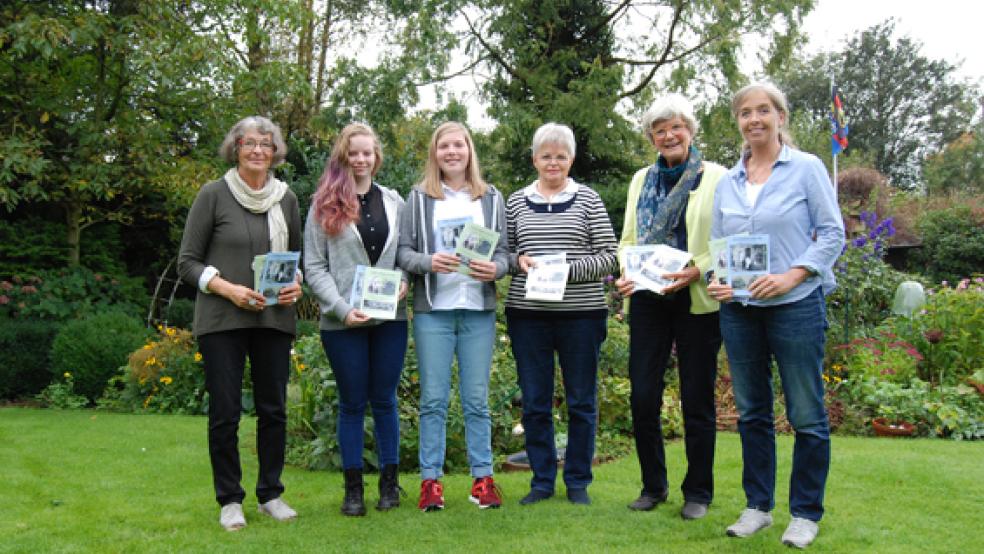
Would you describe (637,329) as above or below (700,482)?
above

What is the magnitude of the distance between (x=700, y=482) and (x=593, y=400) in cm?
70

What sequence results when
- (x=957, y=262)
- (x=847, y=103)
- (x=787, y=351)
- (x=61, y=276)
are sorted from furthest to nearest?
(x=847, y=103), (x=957, y=262), (x=61, y=276), (x=787, y=351)

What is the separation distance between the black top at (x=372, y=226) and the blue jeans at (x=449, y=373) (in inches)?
16.7

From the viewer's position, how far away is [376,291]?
13.3 feet

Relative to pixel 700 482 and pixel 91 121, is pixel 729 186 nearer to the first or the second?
pixel 700 482

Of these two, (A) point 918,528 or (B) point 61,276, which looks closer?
(A) point 918,528

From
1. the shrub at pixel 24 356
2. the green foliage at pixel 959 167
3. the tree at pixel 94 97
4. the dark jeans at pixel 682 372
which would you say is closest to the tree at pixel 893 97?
the green foliage at pixel 959 167

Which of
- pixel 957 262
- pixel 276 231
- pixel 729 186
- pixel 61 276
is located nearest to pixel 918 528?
pixel 729 186

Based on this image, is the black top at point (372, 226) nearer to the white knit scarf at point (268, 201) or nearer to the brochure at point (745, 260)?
the white knit scarf at point (268, 201)

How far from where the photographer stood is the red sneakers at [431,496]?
14.1 feet

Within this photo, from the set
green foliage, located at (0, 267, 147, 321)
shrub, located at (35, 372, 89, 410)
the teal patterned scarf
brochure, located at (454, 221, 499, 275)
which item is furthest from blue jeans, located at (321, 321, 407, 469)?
green foliage, located at (0, 267, 147, 321)

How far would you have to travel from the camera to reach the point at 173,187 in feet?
37.4

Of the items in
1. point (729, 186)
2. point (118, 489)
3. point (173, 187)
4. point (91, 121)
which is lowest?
point (118, 489)

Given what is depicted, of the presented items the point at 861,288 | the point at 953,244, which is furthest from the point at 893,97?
the point at 861,288
